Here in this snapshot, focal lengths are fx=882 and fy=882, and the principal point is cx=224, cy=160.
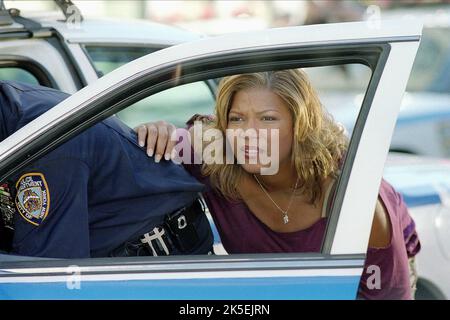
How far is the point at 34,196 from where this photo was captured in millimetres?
2326

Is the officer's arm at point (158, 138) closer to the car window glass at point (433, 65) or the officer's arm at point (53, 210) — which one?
the officer's arm at point (53, 210)

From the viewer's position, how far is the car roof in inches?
145

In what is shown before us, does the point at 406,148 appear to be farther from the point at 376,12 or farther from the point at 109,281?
the point at 109,281

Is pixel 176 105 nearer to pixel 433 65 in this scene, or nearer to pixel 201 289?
pixel 201 289

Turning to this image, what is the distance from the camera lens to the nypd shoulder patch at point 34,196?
2.31m

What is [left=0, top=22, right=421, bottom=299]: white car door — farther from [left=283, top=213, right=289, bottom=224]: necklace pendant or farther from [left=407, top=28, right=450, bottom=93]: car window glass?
[left=407, top=28, right=450, bottom=93]: car window glass

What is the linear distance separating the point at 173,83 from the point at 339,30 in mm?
454

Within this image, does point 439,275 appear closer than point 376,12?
No

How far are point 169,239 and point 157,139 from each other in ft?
1.02

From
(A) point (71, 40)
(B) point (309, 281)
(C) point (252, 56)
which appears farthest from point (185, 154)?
(A) point (71, 40)

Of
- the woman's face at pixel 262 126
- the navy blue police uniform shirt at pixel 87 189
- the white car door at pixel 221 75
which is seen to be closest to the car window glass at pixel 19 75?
the navy blue police uniform shirt at pixel 87 189

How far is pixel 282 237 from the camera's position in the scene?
2.61m

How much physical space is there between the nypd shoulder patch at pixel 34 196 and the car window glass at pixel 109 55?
1.47 meters

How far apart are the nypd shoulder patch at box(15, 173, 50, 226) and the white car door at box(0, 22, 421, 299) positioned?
3.3 inches
